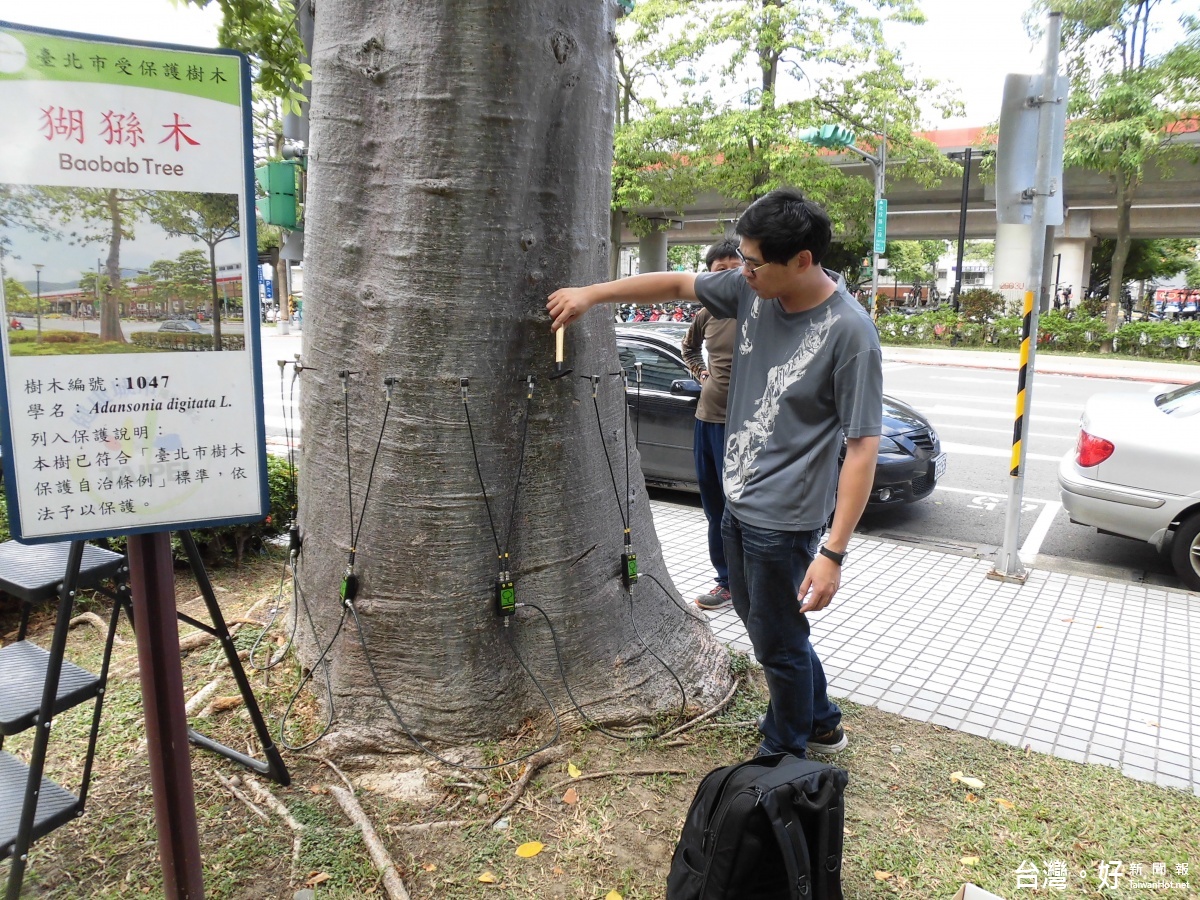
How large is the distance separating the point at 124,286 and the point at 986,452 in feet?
34.2

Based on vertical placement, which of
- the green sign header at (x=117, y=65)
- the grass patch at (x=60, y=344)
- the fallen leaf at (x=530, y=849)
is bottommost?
the fallen leaf at (x=530, y=849)

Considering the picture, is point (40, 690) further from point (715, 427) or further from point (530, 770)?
point (715, 427)

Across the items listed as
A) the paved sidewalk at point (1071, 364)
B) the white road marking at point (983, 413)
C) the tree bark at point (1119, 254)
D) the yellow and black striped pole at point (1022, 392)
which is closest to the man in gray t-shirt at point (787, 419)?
the yellow and black striped pole at point (1022, 392)

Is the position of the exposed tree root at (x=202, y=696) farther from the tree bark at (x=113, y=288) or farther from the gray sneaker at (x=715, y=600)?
the gray sneaker at (x=715, y=600)

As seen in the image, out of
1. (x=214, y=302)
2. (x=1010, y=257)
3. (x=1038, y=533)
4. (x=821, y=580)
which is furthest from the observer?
(x=1010, y=257)

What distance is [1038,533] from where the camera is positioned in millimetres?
7359

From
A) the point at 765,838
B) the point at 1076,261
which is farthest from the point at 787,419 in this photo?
the point at 1076,261

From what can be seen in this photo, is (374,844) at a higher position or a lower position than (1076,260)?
lower

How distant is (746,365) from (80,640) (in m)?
3.55

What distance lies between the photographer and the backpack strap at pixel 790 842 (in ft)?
7.18

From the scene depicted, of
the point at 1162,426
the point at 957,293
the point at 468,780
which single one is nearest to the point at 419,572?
the point at 468,780

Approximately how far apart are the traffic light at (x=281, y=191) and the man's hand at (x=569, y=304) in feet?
16.2

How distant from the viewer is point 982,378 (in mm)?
18312

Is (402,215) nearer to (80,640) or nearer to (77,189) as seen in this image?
(77,189)
